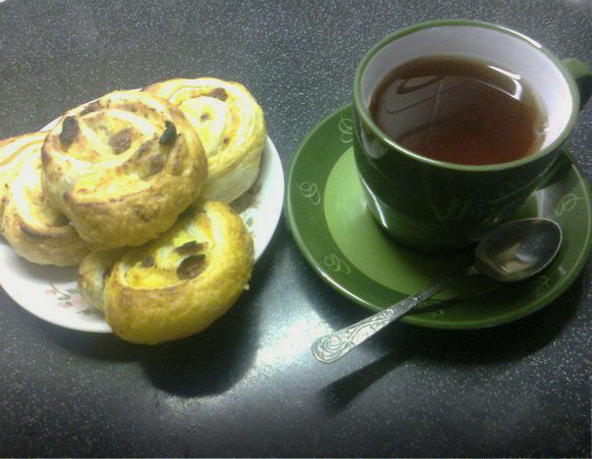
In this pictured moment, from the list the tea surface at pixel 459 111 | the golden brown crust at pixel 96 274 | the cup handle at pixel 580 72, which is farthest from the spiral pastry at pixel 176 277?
the cup handle at pixel 580 72

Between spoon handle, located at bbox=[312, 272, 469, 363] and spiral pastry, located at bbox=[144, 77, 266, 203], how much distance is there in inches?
10.6

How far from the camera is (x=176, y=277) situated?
0.68 meters

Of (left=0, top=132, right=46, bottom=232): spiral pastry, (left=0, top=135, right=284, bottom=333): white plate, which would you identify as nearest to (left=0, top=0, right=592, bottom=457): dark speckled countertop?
(left=0, top=135, right=284, bottom=333): white plate

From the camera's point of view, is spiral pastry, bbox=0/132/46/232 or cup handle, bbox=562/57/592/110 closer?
cup handle, bbox=562/57/592/110

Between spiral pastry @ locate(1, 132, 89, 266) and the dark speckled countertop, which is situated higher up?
spiral pastry @ locate(1, 132, 89, 266)

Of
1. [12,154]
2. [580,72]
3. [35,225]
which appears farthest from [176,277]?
[580,72]

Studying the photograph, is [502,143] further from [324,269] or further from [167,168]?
[167,168]

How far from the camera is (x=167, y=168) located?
2.27 feet

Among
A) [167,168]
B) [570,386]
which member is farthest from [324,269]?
[570,386]

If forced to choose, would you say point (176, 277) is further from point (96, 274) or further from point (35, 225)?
point (35, 225)

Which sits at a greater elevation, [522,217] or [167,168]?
[167,168]

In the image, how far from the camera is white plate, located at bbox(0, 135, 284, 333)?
2.31ft

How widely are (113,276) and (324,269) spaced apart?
271mm

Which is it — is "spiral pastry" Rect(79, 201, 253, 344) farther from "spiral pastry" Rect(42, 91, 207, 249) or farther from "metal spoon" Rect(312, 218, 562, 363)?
"metal spoon" Rect(312, 218, 562, 363)
